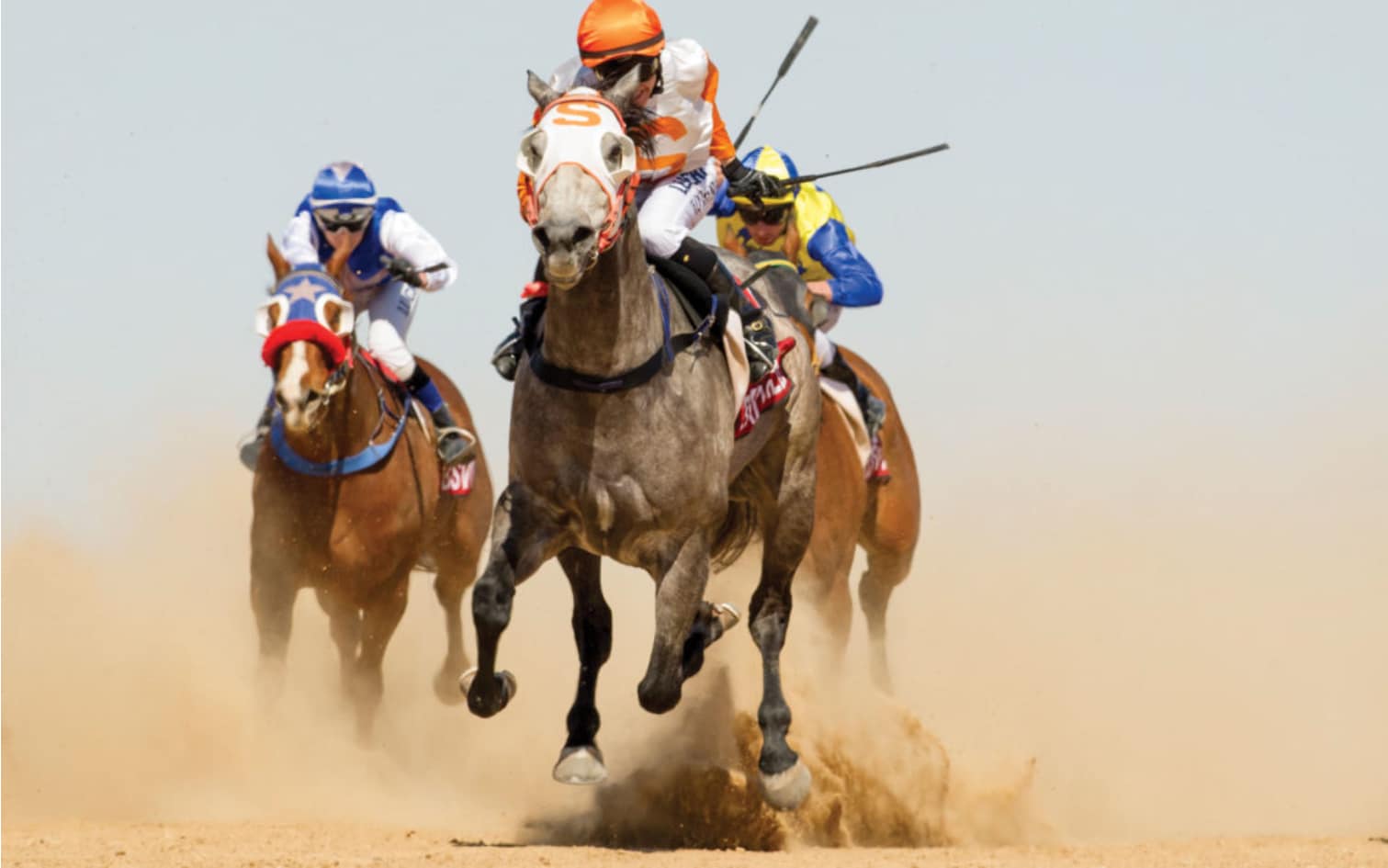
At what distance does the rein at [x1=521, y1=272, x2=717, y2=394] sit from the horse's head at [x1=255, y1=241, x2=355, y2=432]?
2.31m

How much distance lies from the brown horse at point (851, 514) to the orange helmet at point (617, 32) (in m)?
2.25

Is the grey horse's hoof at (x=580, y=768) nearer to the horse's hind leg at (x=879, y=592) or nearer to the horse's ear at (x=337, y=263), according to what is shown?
the horse's ear at (x=337, y=263)

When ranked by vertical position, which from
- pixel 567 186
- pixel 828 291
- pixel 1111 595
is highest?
pixel 567 186

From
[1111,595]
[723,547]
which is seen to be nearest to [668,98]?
[723,547]

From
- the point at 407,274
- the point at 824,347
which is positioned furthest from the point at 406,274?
the point at 824,347

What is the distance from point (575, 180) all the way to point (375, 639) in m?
4.78

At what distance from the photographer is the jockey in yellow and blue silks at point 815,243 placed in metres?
11.9

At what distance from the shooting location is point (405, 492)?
11.3 m

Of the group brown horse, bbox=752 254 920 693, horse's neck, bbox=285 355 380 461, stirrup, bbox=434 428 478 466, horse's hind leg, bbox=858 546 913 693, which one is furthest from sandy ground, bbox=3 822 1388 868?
horse's hind leg, bbox=858 546 913 693

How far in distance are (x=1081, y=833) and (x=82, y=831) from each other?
4569 mm

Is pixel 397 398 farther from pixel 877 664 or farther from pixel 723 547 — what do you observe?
pixel 877 664

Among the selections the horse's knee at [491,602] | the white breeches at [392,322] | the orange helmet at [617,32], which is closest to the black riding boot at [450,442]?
the white breeches at [392,322]

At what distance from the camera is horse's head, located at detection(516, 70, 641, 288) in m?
7.03

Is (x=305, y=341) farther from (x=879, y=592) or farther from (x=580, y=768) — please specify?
(x=879, y=592)
